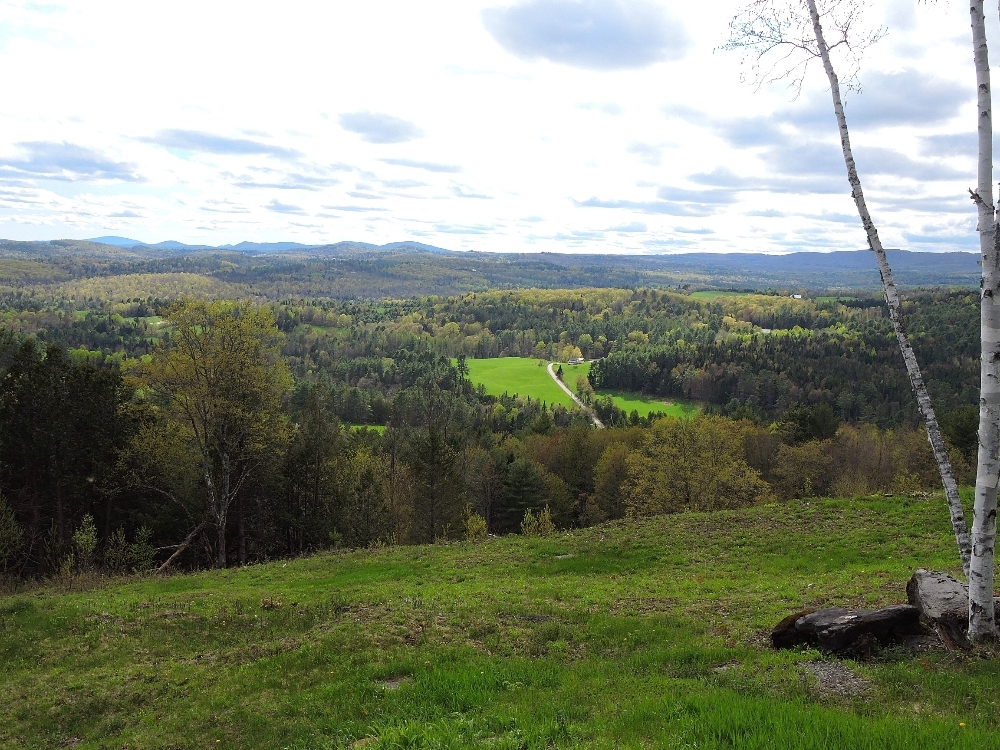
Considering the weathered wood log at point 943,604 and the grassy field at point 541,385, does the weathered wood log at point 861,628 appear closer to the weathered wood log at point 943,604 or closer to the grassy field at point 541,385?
the weathered wood log at point 943,604

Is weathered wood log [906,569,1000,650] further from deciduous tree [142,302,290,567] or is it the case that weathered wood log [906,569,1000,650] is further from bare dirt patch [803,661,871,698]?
deciduous tree [142,302,290,567]

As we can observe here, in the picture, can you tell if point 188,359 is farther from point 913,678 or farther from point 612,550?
point 913,678

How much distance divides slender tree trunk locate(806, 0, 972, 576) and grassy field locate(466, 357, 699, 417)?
116 m

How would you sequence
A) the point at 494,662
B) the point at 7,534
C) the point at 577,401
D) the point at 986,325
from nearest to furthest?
the point at 986,325, the point at 494,662, the point at 7,534, the point at 577,401

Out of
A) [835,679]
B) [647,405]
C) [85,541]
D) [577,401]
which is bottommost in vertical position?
[647,405]

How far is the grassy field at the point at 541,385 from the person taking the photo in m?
138

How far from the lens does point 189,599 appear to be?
57.2 ft

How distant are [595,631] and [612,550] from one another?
11184 mm

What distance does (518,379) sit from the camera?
166 m

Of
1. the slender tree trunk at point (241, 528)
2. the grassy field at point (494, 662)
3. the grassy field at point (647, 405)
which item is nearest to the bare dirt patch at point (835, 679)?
the grassy field at point (494, 662)

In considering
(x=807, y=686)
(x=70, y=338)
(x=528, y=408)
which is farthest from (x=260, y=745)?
(x=70, y=338)

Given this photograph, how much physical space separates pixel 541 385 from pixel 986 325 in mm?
149402

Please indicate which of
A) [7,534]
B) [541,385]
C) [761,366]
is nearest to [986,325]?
[7,534]

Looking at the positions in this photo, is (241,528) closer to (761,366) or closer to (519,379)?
(519,379)
